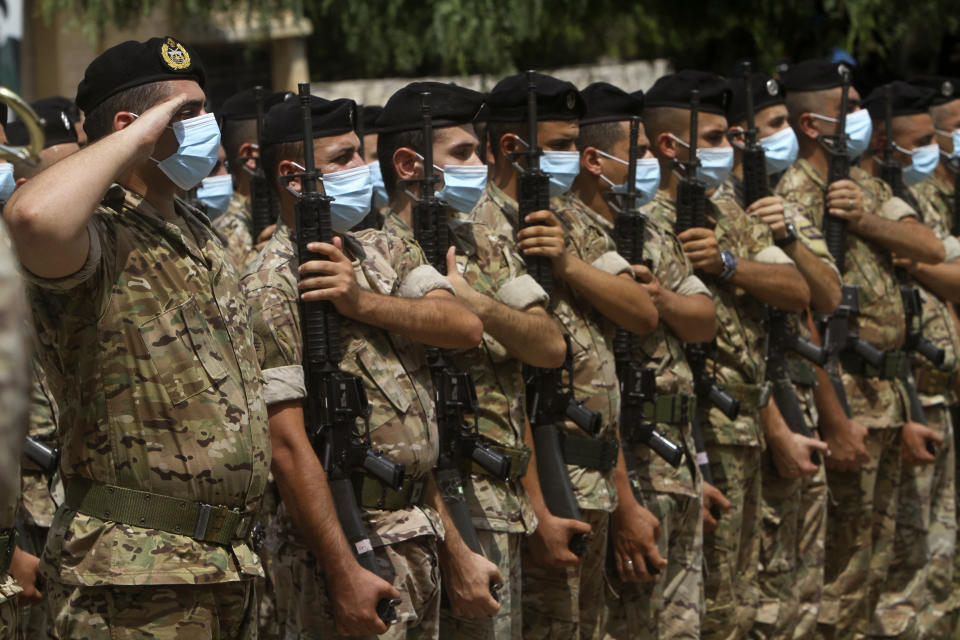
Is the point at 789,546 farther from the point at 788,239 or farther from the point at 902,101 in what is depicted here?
the point at 902,101

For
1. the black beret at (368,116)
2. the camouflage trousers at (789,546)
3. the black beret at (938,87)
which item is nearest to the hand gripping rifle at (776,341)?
the camouflage trousers at (789,546)

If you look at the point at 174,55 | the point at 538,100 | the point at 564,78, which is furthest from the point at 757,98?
the point at 564,78

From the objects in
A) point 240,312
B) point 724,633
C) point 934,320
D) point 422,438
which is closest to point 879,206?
point 934,320

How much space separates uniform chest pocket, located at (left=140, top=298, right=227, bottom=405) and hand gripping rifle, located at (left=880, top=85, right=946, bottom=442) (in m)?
4.94

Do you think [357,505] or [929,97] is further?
[929,97]

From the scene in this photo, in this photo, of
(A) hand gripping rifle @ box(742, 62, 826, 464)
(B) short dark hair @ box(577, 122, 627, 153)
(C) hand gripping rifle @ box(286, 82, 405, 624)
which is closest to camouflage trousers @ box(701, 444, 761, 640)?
(A) hand gripping rifle @ box(742, 62, 826, 464)

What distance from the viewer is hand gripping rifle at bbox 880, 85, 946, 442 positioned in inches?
279

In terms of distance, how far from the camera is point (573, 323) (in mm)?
4691

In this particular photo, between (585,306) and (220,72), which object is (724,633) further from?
(220,72)

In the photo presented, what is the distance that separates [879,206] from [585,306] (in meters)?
2.98

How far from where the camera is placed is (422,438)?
361 cm

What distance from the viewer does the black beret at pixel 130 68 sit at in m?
3.02

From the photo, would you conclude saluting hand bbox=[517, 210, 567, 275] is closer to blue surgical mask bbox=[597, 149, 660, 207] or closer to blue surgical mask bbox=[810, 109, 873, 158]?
blue surgical mask bbox=[597, 149, 660, 207]

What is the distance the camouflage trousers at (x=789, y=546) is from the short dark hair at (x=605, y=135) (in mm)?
1869
